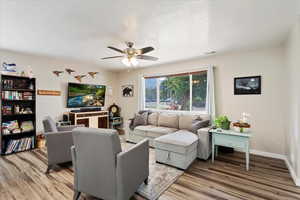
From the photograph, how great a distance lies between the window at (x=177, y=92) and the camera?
4.14 m

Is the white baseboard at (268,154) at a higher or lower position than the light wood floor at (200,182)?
higher

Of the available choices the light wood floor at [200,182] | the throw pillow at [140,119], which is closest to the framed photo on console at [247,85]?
the light wood floor at [200,182]

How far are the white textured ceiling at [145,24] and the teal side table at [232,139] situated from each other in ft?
5.80

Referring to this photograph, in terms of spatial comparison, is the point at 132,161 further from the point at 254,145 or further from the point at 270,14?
the point at 254,145

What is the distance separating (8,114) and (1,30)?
6.33 ft

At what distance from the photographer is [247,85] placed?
340 cm

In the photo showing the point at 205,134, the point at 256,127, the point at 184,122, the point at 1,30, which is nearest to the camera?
the point at 1,30

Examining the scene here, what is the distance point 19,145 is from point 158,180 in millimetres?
3425

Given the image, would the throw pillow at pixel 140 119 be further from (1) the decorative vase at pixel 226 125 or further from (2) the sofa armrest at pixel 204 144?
(1) the decorative vase at pixel 226 125

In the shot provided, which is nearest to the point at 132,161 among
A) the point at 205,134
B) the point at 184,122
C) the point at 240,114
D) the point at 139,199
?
the point at 139,199

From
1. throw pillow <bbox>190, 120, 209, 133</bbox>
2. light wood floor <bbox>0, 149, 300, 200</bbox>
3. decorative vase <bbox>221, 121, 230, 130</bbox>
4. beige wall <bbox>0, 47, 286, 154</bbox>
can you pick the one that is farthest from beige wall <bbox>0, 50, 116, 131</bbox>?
decorative vase <bbox>221, 121, 230, 130</bbox>

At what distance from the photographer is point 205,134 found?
2988mm

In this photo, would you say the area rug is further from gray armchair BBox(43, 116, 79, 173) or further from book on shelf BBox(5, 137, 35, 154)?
book on shelf BBox(5, 137, 35, 154)

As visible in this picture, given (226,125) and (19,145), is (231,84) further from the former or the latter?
(19,145)
